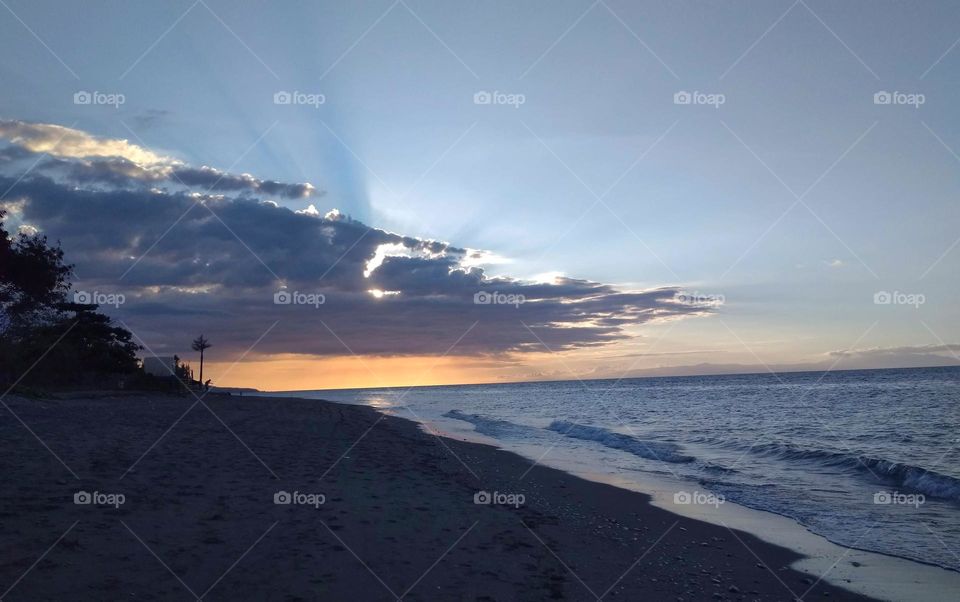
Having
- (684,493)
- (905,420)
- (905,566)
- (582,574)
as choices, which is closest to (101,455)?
(582,574)

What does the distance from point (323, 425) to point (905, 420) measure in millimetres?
30498

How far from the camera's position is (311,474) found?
39.5ft

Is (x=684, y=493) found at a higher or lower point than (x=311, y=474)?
lower

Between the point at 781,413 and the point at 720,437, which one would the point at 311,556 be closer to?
the point at 720,437

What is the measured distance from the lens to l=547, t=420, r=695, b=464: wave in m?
21.3
